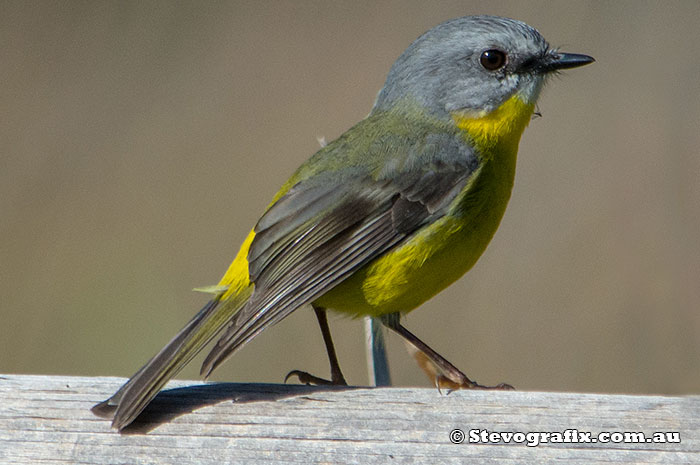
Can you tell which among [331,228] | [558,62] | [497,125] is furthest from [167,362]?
[558,62]

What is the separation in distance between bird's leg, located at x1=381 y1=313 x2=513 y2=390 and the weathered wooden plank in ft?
1.84

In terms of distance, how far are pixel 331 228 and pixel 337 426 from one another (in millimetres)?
1042

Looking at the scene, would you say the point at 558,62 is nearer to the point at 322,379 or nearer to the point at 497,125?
the point at 497,125

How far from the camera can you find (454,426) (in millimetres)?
2607

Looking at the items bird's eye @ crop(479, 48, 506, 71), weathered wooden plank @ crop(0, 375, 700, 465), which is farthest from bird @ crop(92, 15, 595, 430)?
weathered wooden plank @ crop(0, 375, 700, 465)

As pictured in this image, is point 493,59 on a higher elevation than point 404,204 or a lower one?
higher

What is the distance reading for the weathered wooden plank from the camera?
2502 mm

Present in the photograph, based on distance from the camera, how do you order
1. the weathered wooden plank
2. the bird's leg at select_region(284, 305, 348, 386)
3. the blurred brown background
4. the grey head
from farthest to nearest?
the blurred brown background
the grey head
the bird's leg at select_region(284, 305, 348, 386)
the weathered wooden plank

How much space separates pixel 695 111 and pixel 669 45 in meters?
0.49

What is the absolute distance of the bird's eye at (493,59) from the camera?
4004 mm

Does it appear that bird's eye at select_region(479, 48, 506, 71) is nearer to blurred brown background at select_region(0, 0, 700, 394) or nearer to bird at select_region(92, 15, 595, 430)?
bird at select_region(92, 15, 595, 430)

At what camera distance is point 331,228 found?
3504mm

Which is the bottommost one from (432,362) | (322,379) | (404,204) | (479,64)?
(322,379)

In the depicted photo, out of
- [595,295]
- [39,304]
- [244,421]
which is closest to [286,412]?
[244,421]
